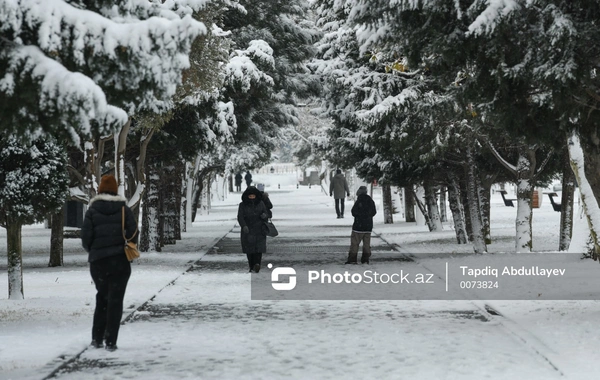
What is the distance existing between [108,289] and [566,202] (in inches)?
556

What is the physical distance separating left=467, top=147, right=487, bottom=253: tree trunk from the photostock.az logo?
4710 mm

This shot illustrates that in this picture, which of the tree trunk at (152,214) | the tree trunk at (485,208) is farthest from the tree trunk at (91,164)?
the tree trunk at (485,208)

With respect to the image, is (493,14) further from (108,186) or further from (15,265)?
(15,265)

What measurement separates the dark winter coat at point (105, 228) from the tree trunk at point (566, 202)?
1286 centimetres

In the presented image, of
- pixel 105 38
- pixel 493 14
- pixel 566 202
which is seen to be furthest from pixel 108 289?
pixel 566 202

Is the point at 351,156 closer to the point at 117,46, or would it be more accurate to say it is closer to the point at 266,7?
the point at 266,7

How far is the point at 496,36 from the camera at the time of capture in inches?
407

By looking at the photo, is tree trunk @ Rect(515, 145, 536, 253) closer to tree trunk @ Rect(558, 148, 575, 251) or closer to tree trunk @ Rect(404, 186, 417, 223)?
tree trunk @ Rect(558, 148, 575, 251)

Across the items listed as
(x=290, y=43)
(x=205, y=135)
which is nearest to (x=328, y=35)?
(x=290, y=43)

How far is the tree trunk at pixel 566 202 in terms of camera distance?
21453 mm

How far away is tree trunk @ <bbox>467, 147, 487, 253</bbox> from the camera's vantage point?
72.9ft

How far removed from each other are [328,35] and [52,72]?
20422mm

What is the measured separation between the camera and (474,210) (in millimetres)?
22547

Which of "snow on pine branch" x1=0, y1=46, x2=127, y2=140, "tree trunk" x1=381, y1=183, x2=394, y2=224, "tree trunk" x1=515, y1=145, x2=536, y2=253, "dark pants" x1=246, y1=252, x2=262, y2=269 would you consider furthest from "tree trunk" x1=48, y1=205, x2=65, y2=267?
"tree trunk" x1=381, y1=183, x2=394, y2=224
